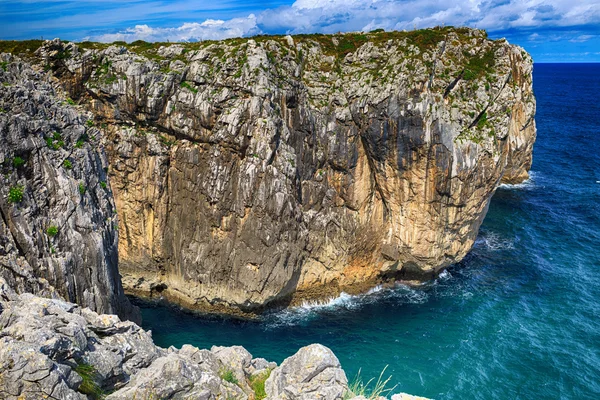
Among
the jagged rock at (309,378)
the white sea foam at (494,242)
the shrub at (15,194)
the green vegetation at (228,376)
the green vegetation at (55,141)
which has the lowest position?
the white sea foam at (494,242)

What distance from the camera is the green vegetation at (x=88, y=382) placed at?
45.9ft

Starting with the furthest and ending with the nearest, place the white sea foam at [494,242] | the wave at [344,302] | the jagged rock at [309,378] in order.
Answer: the white sea foam at [494,242] < the wave at [344,302] < the jagged rock at [309,378]

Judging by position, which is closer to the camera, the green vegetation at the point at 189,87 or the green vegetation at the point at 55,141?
the green vegetation at the point at 55,141

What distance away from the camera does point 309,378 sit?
16.5 metres

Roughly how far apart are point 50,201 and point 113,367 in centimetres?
1183

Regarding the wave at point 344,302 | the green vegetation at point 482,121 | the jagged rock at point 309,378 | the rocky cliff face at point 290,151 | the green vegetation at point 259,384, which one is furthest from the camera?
the green vegetation at point 482,121

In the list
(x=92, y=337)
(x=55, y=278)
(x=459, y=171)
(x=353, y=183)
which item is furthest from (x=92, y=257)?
(x=459, y=171)

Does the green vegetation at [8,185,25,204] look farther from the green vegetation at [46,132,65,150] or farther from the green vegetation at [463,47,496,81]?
the green vegetation at [463,47,496,81]

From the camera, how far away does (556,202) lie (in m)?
62.1

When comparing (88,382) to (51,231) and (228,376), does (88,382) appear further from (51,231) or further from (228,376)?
(51,231)

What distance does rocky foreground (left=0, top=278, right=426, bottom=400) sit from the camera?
1291 cm

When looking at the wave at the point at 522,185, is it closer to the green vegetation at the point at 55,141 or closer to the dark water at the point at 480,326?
the dark water at the point at 480,326

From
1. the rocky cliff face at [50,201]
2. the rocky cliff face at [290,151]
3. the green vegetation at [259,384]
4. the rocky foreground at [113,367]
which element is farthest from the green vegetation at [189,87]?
the green vegetation at [259,384]

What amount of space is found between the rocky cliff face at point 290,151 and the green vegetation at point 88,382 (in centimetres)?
2491
